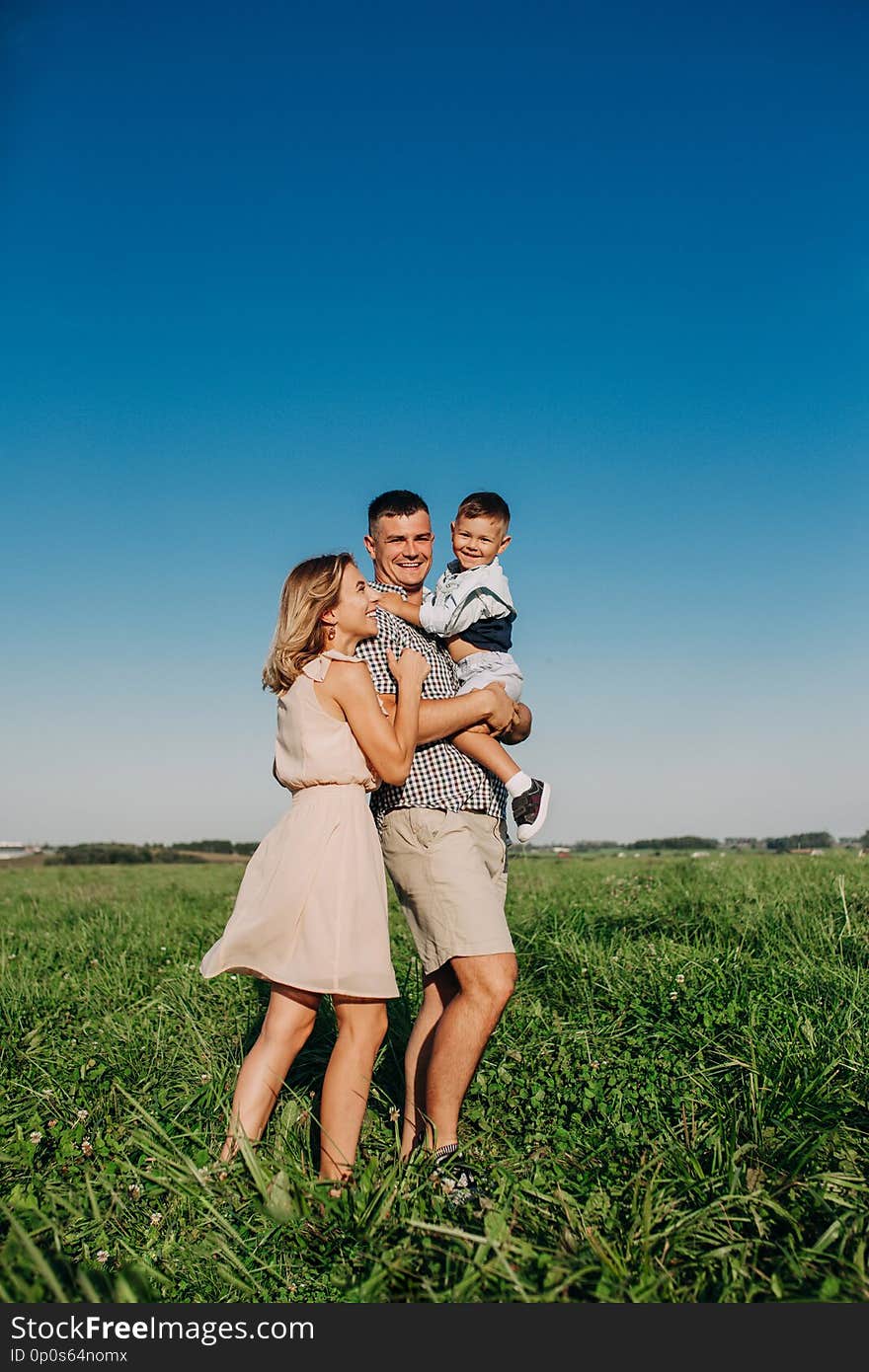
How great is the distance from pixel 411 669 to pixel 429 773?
1.49 feet

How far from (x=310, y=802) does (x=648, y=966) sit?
95.6 inches

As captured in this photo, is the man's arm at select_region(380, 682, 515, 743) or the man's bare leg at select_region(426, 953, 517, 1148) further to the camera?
the man's arm at select_region(380, 682, 515, 743)

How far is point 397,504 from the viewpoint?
4.16 meters

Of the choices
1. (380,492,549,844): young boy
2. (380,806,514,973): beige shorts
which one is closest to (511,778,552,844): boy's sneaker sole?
(380,492,549,844): young boy

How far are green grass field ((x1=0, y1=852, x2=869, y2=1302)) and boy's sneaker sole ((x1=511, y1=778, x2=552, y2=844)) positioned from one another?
99cm

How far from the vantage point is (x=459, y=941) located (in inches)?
143

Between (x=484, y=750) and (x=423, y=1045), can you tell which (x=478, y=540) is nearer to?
(x=484, y=750)

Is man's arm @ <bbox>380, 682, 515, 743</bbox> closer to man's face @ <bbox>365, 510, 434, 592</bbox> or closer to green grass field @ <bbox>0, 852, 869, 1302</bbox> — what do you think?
man's face @ <bbox>365, 510, 434, 592</bbox>

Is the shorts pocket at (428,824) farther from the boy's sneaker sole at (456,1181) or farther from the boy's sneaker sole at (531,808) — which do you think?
the boy's sneaker sole at (456,1181)

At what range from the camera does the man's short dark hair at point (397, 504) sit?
4141 millimetres

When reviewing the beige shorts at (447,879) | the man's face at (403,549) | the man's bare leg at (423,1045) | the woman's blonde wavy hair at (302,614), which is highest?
the man's face at (403,549)

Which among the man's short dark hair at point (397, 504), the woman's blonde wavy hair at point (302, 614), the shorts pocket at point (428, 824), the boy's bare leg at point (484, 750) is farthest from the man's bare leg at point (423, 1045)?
the man's short dark hair at point (397, 504)

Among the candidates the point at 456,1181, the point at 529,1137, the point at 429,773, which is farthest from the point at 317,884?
the point at 529,1137

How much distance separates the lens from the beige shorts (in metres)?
3.64
